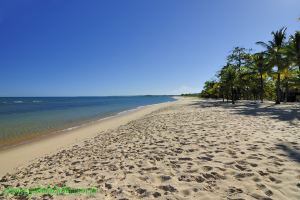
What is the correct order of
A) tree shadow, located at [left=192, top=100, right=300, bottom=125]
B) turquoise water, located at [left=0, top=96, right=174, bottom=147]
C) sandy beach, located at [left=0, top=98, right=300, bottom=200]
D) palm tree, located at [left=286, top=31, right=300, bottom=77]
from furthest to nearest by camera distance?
palm tree, located at [left=286, top=31, right=300, bottom=77] < turquoise water, located at [left=0, top=96, right=174, bottom=147] < tree shadow, located at [left=192, top=100, right=300, bottom=125] < sandy beach, located at [left=0, top=98, right=300, bottom=200]

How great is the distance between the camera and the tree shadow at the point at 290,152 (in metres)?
5.88

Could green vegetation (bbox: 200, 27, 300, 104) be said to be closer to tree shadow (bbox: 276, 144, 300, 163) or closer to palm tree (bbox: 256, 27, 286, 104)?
palm tree (bbox: 256, 27, 286, 104)

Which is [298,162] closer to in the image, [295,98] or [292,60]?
[292,60]

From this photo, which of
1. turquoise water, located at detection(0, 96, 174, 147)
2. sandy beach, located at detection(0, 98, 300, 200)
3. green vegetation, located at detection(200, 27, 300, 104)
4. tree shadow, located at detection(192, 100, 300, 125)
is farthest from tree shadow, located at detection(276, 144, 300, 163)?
green vegetation, located at detection(200, 27, 300, 104)

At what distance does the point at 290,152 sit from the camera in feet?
21.0

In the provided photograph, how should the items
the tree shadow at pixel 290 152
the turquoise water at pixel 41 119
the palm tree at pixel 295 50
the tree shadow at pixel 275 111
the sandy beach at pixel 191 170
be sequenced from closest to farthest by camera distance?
the sandy beach at pixel 191 170 → the tree shadow at pixel 290 152 → the tree shadow at pixel 275 111 → the turquoise water at pixel 41 119 → the palm tree at pixel 295 50

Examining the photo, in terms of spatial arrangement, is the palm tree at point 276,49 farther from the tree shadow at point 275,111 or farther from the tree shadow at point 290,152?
the tree shadow at point 290,152

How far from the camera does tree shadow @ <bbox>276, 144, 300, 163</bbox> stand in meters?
5.88

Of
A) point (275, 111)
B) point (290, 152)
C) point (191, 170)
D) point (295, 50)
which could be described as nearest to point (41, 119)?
point (275, 111)

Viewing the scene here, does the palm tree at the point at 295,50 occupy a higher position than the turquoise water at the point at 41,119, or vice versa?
the palm tree at the point at 295,50

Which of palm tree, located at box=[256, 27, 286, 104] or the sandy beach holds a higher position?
palm tree, located at box=[256, 27, 286, 104]

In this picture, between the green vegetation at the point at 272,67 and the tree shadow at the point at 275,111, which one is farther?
the green vegetation at the point at 272,67

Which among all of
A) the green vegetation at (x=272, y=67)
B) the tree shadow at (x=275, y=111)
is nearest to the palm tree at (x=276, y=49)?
the green vegetation at (x=272, y=67)

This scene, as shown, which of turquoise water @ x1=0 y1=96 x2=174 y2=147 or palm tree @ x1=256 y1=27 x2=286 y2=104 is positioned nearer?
turquoise water @ x1=0 y1=96 x2=174 y2=147
